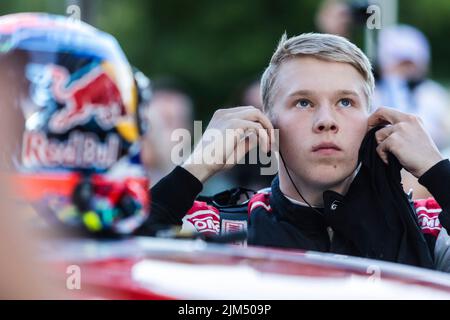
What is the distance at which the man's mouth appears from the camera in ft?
10.0

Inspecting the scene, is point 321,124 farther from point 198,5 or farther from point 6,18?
point 198,5

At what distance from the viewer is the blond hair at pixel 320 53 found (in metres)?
3.15

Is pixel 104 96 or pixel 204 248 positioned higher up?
pixel 104 96

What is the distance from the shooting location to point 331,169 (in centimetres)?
310

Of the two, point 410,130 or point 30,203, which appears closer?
point 30,203

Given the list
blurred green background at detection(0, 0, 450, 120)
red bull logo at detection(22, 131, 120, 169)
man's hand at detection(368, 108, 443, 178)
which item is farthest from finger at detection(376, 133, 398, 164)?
blurred green background at detection(0, 0, 450, 120)

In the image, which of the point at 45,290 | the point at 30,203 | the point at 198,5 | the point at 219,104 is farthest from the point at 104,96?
the point at 198,5

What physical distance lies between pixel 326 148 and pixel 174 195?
0.48 meters

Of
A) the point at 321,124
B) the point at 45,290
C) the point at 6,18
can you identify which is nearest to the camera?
the point at 45,290

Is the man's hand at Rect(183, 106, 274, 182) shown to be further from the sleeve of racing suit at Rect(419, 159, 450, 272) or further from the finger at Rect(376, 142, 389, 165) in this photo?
the sleeve of racing suit at Rect(419, 159, 450, 272)

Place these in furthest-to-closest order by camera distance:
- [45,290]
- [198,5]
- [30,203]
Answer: [198,5], [30,203], [45,290]

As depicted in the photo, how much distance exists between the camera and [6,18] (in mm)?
2615

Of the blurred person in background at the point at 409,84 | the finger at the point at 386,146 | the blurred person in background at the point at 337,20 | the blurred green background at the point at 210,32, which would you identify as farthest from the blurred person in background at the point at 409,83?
the blurred green background at the point at 210,32
